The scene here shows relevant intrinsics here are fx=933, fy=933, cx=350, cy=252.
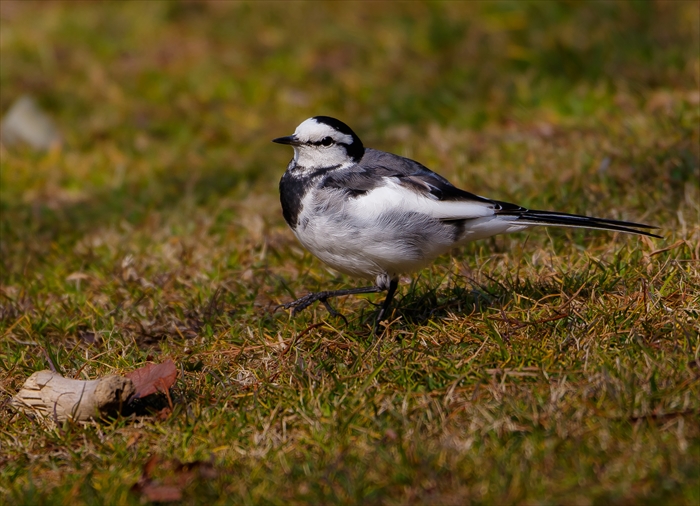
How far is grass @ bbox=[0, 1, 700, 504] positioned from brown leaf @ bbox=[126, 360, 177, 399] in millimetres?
100

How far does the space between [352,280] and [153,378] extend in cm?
155

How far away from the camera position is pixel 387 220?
4.05 meters

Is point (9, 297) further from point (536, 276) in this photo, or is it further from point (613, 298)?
point (613, 298)

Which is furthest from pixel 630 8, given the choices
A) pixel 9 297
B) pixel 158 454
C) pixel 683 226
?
pixel 158 454

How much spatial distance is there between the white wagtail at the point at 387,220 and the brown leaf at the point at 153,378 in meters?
0.68

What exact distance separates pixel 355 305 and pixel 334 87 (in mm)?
4082

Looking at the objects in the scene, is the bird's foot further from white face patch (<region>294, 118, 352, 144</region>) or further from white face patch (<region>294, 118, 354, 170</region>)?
white face patch (<region>294, 118, 352, 144</region>)

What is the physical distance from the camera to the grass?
10.3 feet

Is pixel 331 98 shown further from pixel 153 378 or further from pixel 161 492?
pixel 161 492

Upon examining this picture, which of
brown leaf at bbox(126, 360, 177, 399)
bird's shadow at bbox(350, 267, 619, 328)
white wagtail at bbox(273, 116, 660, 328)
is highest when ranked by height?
white wagtail at bbox(273, 116, 660, 328)

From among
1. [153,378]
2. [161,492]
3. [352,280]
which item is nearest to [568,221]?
[352,280]

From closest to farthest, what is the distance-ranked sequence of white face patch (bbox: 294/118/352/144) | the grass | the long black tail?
the grass, the long black tail, white face patch (bbox: 294/118/352/144)

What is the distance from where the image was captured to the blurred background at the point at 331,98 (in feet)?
20.6

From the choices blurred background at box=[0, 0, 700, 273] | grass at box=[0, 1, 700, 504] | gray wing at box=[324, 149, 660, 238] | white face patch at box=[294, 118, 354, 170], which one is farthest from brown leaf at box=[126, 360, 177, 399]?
blurred background at box=[0, 0, 700, 273]
